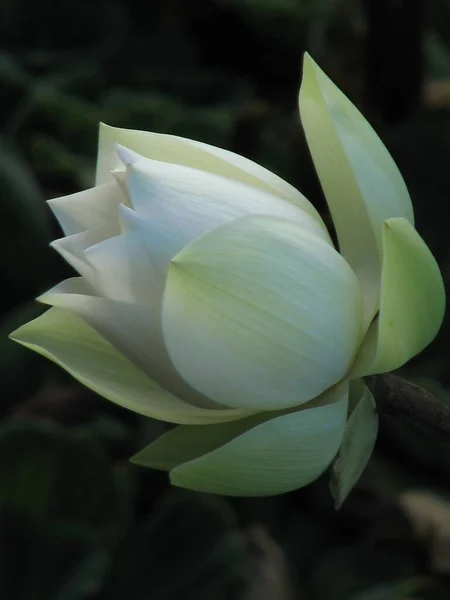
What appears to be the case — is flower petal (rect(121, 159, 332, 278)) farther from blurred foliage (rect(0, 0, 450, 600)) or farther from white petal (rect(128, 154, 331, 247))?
blurred foliage (rect(0, 0, 450, 600))

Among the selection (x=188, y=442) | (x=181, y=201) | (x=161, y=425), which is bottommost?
(x=161, y=425)

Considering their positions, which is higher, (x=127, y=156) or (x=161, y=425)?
(x=127, y=156)

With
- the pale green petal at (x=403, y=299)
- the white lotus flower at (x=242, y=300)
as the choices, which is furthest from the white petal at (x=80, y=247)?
the pale green petal at (x=403, y=299)

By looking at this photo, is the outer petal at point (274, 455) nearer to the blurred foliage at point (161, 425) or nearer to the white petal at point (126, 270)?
the white petal at point (126, 270)

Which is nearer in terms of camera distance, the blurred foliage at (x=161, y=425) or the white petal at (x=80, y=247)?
the white petal at (x=80, y=247)

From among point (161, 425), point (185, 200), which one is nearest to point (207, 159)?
point (185, 200)

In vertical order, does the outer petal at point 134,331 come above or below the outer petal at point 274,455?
above

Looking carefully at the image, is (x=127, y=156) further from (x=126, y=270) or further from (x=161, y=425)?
(x=161, y=425)
